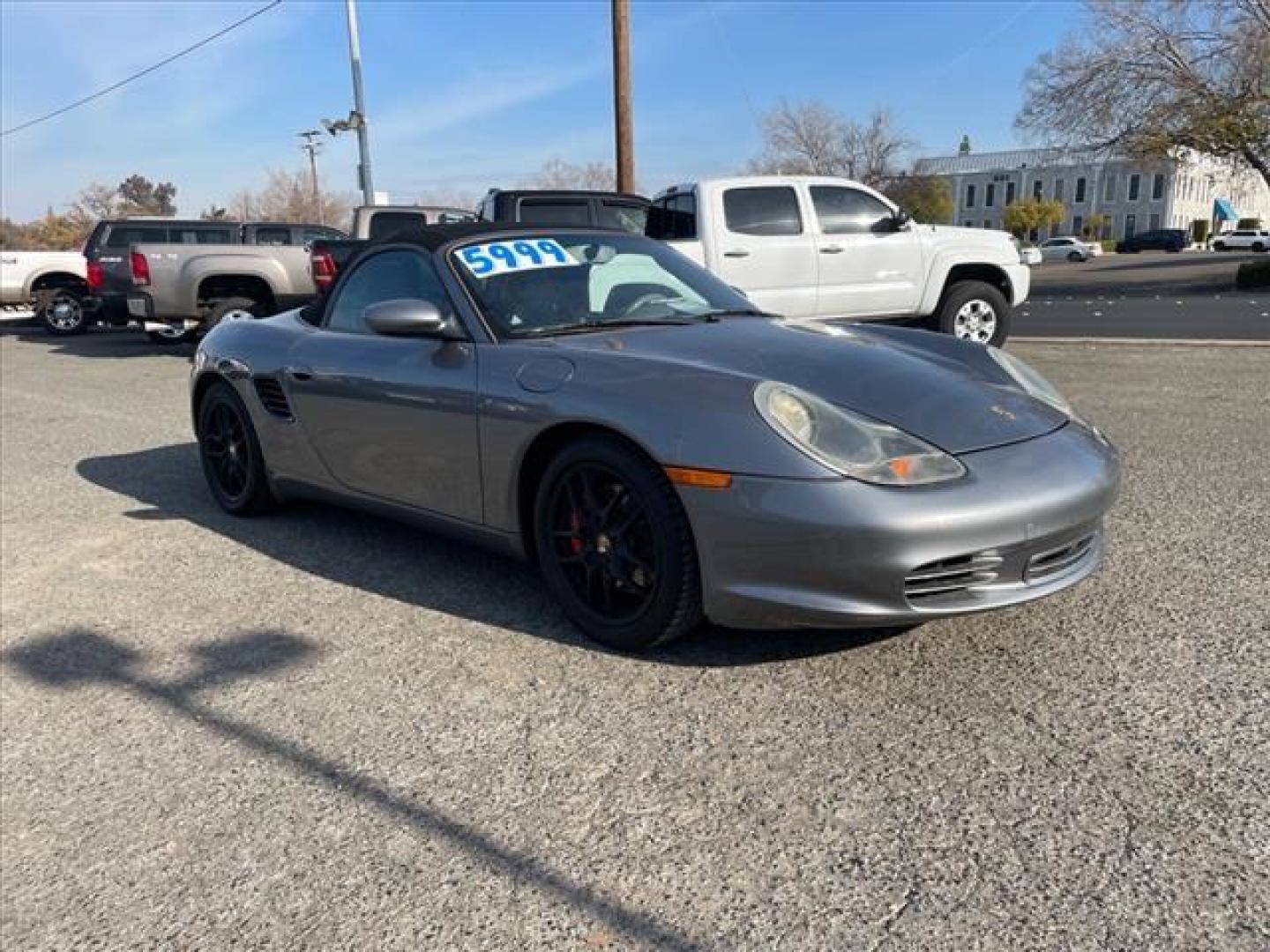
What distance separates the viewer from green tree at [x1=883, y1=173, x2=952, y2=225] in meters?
59.0

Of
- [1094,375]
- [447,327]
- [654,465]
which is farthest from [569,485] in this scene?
[1094,375]

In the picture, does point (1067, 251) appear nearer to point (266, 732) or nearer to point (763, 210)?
point (763, 210)

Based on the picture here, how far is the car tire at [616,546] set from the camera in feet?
9.31

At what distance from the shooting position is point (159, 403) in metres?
9.00

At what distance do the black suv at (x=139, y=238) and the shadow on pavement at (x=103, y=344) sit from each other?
0.46 m

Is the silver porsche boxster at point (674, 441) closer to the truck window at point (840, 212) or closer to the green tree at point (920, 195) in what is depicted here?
the truck window at point (840, 212)

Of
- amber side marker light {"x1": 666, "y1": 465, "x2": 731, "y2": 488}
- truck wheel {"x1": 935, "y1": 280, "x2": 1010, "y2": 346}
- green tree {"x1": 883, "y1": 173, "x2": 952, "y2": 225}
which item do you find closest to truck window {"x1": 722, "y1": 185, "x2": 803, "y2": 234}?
truck wheel {"x1": 935, "y1": 280, "x2": 1010, "y2": 346}

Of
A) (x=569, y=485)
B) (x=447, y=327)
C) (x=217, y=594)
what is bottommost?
(x=217, y=594)

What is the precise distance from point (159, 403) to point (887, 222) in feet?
23.2

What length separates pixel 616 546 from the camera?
9.95 feet

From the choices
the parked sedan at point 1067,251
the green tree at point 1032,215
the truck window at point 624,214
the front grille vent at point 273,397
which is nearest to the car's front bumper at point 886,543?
the front grille vent at point 273,397

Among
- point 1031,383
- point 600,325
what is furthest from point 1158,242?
point 600,325

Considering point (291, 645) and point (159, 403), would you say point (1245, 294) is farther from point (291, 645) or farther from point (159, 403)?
point (291, 645)

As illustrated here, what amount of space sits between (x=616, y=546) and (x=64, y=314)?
1893 centimetres
